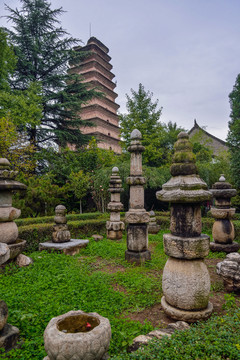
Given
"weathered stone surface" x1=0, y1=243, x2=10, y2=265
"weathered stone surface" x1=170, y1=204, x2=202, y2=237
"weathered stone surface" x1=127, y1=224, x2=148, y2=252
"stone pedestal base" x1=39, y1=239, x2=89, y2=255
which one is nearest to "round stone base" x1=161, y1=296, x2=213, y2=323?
"weathered stone surface" x1=170, y1=204, x2=202, y2=237

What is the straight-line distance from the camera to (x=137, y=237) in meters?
5.90

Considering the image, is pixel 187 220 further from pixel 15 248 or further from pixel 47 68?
pixel 47 68

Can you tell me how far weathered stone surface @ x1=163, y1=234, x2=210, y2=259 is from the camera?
3.01 metres

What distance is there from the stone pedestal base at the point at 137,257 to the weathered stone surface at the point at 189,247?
281 cm

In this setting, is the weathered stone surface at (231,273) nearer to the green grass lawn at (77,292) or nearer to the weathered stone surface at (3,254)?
the green grass lawn at (77,292)

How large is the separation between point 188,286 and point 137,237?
9.74 ft

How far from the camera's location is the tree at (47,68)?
1675 centimetres

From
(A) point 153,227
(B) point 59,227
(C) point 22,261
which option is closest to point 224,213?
(A) point 153,227

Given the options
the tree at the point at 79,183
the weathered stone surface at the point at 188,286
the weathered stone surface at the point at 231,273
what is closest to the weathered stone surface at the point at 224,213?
the weathered stone surface at the point at 231,273

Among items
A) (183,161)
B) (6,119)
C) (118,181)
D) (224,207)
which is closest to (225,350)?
(183,161)

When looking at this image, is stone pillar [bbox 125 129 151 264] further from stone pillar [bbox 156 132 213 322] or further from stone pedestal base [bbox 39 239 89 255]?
stone pillar [bbox 156 132 213 322]

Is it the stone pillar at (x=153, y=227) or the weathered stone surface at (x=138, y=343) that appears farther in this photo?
the stone pillar at (x=153, y=227)

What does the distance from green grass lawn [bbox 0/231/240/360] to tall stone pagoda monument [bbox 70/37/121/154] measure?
16399 millimetres

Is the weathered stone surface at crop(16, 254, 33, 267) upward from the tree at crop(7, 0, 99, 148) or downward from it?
downward
